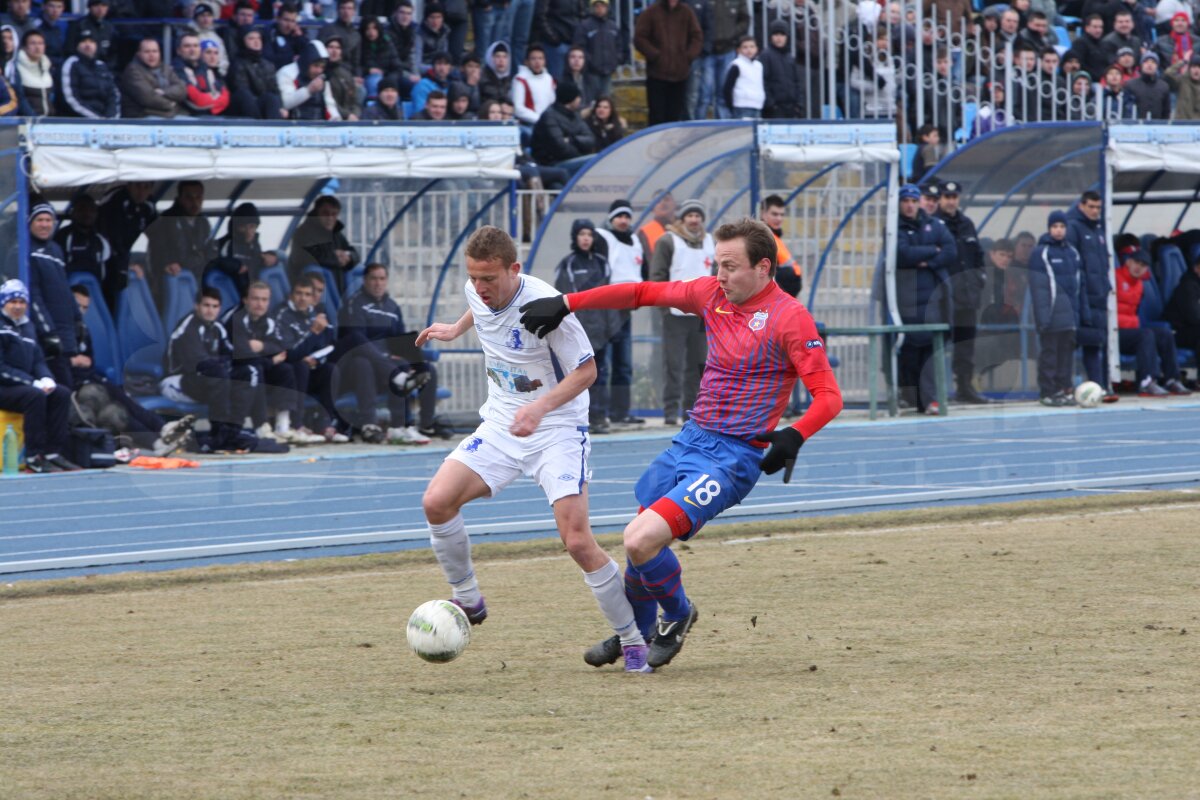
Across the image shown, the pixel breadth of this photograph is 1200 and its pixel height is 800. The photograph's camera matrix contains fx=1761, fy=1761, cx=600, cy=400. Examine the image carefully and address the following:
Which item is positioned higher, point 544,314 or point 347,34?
point 347,34

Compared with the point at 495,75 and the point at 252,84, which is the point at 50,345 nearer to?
the point at 252,84

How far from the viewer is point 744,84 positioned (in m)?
20.8

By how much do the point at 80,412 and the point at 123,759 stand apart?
33.1 feet

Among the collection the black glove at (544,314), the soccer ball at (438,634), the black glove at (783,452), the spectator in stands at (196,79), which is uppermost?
the spectator in stands at (196,79)

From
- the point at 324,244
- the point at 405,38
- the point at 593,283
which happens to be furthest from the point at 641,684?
the point at 405,38

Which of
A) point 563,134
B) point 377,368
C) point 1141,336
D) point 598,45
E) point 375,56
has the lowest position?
point 1141,336

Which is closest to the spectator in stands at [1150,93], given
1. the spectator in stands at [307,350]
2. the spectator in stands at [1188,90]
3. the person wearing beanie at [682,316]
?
the spectator in stands at [1188,90]

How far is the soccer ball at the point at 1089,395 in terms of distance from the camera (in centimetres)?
1908

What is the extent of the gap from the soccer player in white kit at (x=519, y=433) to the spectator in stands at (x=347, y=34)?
12.6 meters

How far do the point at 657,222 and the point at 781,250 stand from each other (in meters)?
1.53

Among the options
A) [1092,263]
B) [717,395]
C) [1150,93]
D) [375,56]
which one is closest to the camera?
[717,395]

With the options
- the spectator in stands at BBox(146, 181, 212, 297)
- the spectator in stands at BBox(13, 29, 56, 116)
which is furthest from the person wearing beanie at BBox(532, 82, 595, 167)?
the spectator in stands at BBox(13, 29, 56, 116)

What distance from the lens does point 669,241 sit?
16750 mm

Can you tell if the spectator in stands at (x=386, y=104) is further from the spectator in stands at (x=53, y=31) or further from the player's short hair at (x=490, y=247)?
the player's short hair at (x=490, y=247)
